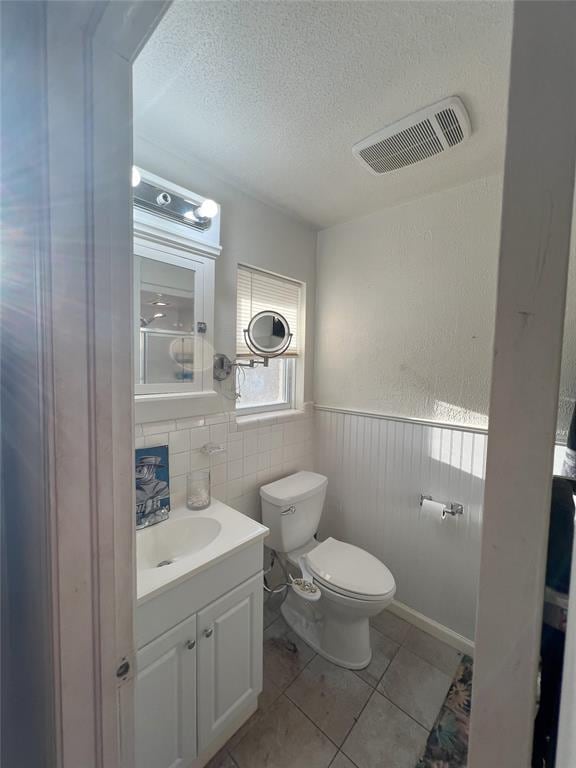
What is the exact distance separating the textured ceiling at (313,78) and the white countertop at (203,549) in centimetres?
155

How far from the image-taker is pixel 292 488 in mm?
1698

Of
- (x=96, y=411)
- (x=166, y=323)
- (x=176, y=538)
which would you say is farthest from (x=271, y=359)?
(x=96, y=411)

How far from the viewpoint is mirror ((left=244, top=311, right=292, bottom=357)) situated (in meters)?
1.64

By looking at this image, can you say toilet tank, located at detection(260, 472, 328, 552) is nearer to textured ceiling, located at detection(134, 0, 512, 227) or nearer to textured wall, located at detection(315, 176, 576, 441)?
textured wall, located at detection(315, 176, 576, 441)

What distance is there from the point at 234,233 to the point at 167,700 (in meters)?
1.85

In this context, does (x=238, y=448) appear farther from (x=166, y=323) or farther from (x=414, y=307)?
(x=414, y=307)

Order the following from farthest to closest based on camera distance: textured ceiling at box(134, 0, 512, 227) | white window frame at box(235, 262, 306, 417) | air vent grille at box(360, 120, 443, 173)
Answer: white window frame at box(235, 262, 306, 417), air vent grille at box(360, 120, 443, 173), textured ceiling at box(134, 0, 512, 227)

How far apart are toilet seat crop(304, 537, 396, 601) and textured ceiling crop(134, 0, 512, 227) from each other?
189cm

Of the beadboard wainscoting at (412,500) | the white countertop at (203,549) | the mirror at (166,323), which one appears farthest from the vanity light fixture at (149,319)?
the beadboard wainscoting at (412,500)

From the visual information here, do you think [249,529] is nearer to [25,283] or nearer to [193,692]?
[193,692]

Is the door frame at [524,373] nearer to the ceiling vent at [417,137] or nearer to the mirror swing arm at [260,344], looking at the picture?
the ceiling vent at [417,137]

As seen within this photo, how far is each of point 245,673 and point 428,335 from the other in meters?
1.70

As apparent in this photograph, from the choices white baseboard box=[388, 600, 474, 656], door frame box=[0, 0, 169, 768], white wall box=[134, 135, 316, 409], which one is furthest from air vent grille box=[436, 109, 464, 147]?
white baseboard box=[388, 600, 474, 656]

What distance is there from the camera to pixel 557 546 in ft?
1.02
